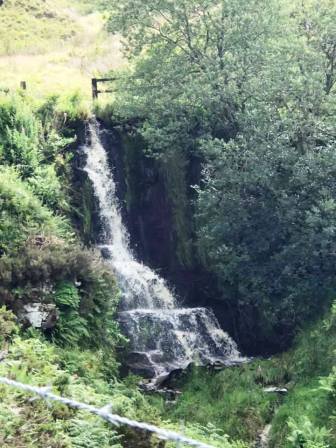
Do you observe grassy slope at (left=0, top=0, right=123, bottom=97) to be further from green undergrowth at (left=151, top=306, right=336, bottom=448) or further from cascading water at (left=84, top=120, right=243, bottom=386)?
green undergrowth at (left=151, top=306, right=336, bottom=448)

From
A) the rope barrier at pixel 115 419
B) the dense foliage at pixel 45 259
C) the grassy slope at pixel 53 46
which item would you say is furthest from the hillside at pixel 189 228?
the rope barrier at pixel 115 419

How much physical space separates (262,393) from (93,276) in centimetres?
443

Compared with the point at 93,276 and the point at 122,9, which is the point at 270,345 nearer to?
the point at 93,276

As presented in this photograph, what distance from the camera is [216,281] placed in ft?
59.8

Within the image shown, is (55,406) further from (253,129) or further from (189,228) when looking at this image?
(189,228)

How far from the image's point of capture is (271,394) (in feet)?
43.5

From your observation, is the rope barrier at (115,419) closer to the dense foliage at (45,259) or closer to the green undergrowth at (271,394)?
the green undergrowth at (271,394)

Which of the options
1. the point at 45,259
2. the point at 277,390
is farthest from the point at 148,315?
the point at 45,259

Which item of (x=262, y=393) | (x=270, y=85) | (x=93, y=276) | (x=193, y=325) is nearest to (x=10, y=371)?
(x=93, y=276)

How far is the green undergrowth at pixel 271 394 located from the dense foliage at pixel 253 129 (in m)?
1.48

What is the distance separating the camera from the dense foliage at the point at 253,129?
15.3 m

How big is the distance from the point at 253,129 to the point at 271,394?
6970mm

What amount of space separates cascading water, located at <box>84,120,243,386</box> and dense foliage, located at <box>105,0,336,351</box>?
1.12m

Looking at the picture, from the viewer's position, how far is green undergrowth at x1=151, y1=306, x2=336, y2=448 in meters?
11.5
